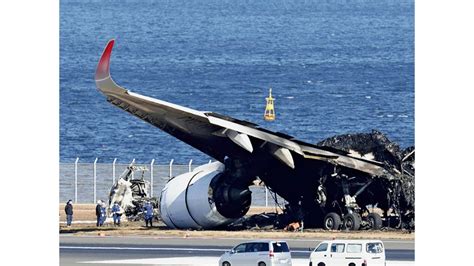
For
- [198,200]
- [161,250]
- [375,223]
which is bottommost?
[161,250]

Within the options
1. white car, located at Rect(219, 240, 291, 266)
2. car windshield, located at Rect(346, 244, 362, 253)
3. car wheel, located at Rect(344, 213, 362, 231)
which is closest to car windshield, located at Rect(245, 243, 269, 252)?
white car, located at Rect(219, 240, 291, 266)

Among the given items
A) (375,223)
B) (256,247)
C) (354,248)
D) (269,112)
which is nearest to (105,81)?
(375,223)

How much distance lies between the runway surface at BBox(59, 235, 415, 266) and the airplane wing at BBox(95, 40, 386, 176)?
4.82m

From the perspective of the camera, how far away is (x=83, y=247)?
176ft

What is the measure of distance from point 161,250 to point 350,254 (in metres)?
11.5

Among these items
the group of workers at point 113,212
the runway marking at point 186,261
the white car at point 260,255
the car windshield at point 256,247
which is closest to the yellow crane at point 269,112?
the group of workers at point 113,212

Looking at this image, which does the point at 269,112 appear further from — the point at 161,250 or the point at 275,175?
the point at 161,250

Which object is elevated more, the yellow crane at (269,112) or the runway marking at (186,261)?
the yellow crane at (269,112)

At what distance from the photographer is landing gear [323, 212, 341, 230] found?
59594 millimetres

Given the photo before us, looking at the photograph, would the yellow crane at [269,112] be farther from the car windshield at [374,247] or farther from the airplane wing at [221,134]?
the car windshield at [374,247]

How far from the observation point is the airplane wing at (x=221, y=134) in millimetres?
58906

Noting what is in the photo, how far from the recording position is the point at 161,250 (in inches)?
2019
